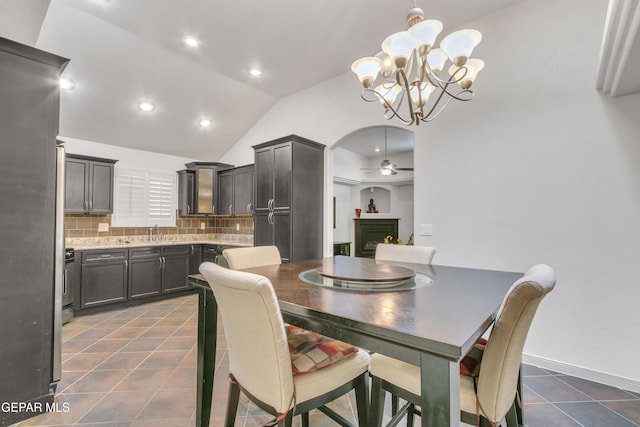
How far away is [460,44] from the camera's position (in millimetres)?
1636

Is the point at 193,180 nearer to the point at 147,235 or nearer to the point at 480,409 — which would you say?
the point at 147,235

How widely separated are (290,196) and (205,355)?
242 cm

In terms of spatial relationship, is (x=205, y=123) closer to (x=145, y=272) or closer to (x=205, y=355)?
(x=145, y=272)

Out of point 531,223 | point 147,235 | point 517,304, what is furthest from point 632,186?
point 147,235

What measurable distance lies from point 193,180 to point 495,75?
4.77 metres

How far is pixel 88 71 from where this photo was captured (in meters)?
3.51

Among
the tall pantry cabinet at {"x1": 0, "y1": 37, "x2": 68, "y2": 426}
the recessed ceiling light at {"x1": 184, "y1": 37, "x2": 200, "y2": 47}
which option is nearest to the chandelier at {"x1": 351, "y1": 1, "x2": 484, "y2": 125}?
the tall pantry cabinet at {"x1": 0, "y1": 37, "x2": 68, "y2": 426}

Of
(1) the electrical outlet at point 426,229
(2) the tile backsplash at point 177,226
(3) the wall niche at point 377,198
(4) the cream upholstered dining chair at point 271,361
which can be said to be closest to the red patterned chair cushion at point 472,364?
(4) the cream upholstered dining chair at point 271,361

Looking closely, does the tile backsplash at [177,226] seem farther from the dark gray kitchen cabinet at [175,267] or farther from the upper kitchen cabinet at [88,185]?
the dark gray kitchen cabinet at [175,267]

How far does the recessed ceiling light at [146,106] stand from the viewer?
4141 mm

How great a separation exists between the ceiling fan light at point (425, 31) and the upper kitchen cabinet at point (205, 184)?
434 cm

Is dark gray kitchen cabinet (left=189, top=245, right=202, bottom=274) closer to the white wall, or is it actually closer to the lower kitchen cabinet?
the lower kitchen cabinet

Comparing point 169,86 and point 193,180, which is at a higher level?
point 169,86

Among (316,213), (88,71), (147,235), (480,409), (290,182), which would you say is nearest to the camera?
(480,409)
